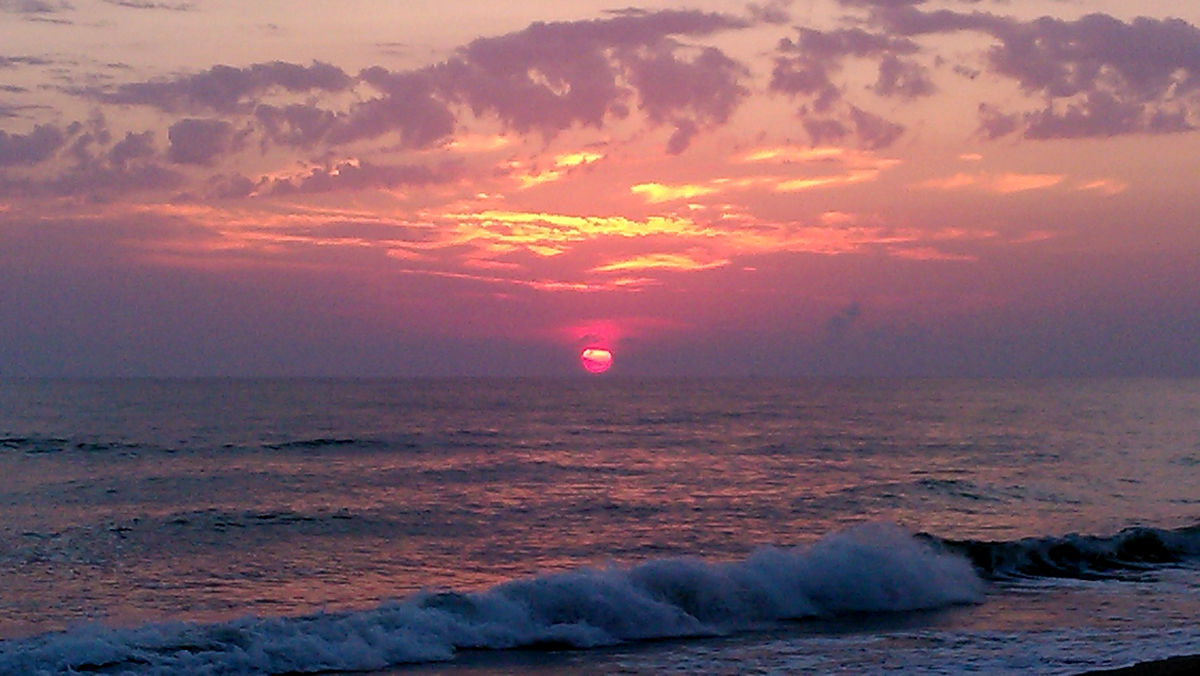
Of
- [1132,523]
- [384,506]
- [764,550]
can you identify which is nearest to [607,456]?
[384,506]

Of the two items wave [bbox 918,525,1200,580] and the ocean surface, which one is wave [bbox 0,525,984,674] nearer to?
the ocean surface

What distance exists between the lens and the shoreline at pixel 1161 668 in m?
13.2

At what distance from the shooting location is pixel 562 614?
705 inches

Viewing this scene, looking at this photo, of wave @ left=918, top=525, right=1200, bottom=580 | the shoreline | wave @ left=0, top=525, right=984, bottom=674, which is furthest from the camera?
wave @ left=918, top=525, right=1200, bottom=580

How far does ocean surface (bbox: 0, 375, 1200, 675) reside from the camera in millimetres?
15633

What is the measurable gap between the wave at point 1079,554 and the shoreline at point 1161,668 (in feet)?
28.5

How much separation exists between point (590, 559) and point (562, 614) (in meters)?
5.39

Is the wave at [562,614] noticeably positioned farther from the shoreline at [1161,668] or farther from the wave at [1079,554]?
the shoreline at [1161,668]

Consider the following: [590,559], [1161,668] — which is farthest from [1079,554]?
[1161,668]

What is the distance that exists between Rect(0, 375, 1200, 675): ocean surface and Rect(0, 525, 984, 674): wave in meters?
0.05

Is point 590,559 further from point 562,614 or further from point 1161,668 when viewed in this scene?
point 1161,668

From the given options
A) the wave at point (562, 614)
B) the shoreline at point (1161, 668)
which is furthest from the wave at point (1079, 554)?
the shoreline at point (1161, 668)

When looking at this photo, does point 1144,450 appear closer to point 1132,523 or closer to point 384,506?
point 1132,523

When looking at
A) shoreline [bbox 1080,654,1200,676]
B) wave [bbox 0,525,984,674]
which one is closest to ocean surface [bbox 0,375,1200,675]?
wave [bbox 0,525,984,674]
